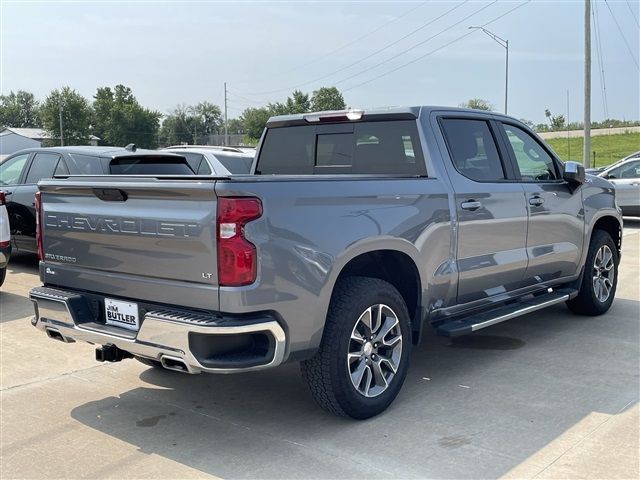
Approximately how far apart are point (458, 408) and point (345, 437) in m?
0.87

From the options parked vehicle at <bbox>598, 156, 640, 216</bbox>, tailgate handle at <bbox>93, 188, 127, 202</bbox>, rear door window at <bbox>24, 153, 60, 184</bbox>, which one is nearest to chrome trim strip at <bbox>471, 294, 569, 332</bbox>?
tailgate handle at <bbox>93, 188, 127, 202</bbox>

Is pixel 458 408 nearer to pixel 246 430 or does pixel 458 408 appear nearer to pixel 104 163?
pixel 246 430

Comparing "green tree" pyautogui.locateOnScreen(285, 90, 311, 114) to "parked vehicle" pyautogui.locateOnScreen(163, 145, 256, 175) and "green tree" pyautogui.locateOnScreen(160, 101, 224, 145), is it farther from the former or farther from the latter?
"parked vehicle" pyautogui.locateOnScreen(163, 145, 256, 175)

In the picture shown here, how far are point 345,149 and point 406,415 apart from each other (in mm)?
2105

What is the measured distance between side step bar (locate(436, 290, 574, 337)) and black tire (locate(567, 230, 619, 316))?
0.59 meters

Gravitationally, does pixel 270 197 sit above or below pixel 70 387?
above

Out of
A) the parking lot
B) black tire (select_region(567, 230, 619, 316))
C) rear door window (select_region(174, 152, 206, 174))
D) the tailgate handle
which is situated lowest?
the parking lot

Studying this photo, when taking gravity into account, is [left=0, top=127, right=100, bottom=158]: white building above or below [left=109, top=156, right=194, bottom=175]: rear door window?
above

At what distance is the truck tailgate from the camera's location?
352 cm

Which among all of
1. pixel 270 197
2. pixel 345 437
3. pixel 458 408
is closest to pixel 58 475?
pixel 345 437

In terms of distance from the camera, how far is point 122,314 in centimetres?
394

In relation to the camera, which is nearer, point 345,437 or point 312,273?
point 312,273

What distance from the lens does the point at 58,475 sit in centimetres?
354

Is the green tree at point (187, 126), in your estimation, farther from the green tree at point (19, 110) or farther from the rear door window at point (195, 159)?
the rear door window at point (195, 159)
